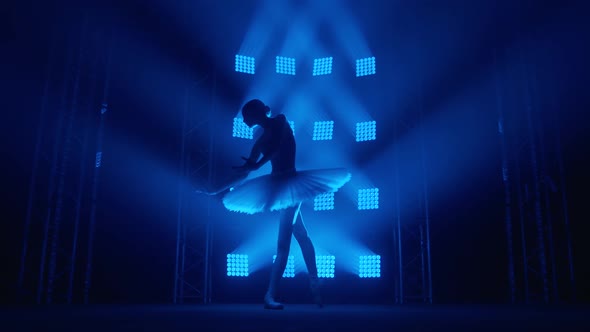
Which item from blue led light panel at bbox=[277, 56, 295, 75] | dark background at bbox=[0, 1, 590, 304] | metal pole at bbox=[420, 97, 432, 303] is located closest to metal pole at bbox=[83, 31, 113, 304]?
dark background at bbox=[0, 1, 590, 304]

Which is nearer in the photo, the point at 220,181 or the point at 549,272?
the point at 220,181

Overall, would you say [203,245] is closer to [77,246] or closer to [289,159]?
[77,246]

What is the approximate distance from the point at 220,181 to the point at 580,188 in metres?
6.19

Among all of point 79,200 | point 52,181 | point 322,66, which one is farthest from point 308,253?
point 322,66

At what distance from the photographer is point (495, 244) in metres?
7.93

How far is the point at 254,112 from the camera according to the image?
497 cm

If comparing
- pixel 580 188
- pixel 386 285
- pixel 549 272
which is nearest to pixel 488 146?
pixel 580 188

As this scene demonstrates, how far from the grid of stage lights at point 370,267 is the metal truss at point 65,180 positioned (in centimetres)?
469

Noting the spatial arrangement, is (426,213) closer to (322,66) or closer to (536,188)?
(536,188)

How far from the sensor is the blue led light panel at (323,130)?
29.4 feet

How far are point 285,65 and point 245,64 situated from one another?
0.82 metres

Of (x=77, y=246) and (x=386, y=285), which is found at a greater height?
(x=77, y=246)

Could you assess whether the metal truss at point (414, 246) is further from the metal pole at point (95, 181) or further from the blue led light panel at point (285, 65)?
the metal pole at point (95, 181)

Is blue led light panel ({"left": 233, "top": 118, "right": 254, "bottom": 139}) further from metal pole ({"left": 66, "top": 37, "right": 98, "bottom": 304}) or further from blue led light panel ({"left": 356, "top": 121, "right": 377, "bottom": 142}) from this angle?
metal pole ({"left": 66, "top": 37, "right": 98, "bottom": 304})
